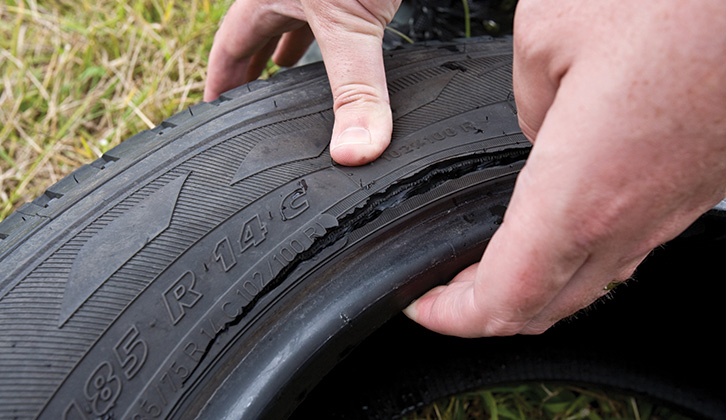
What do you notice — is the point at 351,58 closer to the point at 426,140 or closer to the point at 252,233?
the point at 426,140

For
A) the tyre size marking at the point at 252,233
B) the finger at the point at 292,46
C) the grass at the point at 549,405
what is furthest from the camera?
the finger at the point at 292,46

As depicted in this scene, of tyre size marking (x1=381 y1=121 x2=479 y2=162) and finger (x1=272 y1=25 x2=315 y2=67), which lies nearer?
tyre size marking (x1=381 y1=121 x2=479 y2=162)

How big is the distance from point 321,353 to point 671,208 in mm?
544

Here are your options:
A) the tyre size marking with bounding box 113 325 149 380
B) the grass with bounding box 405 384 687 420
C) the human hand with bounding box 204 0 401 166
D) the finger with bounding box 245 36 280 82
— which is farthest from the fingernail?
the grass with bounding box 405 384 687 420

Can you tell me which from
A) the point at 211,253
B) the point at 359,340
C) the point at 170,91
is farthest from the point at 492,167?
the point at 170,91

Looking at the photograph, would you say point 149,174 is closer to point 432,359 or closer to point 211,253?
point 211,253

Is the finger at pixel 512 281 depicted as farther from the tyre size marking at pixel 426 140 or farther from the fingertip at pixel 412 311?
the tyre size marking at pixel 426 140

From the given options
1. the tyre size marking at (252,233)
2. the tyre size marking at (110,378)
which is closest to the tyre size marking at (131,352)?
the tyre size marking at (110,378)

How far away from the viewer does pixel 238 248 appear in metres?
0.92

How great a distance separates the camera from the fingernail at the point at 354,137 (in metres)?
1.01

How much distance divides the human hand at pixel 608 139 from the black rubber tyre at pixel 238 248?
264 millimetres

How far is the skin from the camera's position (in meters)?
0.62

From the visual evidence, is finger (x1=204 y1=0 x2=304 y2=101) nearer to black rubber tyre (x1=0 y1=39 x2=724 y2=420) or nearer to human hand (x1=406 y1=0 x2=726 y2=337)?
black rubber tyre (x1=0 y1=39 x2=724 y2=420)

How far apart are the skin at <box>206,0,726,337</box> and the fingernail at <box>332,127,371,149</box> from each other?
0.90ft
